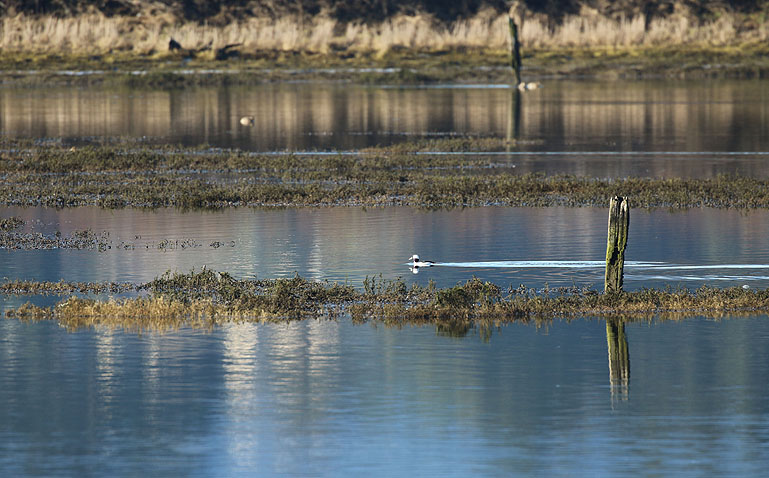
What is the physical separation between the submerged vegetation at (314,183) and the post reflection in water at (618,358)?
1513cm

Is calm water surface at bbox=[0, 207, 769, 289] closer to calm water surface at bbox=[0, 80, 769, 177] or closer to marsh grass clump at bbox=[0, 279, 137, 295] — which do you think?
marsh grass clump at bbox=[0, 279, 137, 295]

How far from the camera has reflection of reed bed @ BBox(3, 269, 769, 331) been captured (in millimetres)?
21172

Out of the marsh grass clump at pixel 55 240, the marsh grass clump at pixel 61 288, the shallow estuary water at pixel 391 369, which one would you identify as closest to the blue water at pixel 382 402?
the shallow estuary water at pixel 391 369

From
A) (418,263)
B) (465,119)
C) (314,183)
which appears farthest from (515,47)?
(418,263)

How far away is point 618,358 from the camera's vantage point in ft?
62.1

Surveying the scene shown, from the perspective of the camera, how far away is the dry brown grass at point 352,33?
123m

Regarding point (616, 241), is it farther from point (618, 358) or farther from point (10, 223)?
point (10, 223)

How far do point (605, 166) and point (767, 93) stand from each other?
139ft

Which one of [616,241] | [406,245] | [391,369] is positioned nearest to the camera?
[391,369]

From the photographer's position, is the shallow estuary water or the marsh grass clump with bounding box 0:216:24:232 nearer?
the shallow estuary water

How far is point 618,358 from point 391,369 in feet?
10.5

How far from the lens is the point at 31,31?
12388 cm

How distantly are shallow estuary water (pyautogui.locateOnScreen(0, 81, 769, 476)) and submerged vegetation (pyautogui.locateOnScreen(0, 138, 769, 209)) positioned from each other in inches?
71.1

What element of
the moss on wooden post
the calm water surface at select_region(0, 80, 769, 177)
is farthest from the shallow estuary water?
the moss on wooden post
